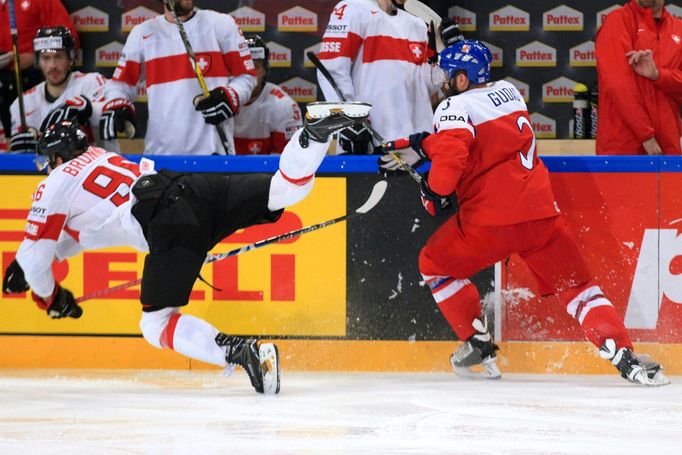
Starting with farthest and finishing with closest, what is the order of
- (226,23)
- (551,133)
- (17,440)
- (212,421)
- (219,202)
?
(551,133) < (226,23) < (219,202) < (212,421) < (17,440)

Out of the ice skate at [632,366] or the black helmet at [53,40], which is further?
the black helmet at [53,40]

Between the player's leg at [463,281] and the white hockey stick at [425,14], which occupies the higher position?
the white hockey stick at [425,14]

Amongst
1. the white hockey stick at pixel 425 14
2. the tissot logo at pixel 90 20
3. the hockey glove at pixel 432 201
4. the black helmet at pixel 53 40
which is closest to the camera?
the hockey glove at pixel 432 201

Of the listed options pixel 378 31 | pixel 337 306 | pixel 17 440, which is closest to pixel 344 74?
pixel 378 31

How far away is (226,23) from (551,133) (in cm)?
196

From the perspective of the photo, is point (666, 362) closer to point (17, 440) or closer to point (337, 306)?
point (337, 306)

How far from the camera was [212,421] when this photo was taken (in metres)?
4.74

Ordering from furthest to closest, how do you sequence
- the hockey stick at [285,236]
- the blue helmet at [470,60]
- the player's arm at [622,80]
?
the player's arm at [622,80]
the hockey stick at [285,236]
the blue helmet at [470,60]

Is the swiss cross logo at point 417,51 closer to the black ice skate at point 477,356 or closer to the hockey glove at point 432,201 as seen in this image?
the hockey glove at point 432,201

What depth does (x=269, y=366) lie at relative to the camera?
17.7 feet

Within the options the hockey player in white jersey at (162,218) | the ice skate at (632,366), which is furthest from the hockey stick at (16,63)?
the ice skate at (632,366)

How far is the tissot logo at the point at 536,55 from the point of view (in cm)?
746

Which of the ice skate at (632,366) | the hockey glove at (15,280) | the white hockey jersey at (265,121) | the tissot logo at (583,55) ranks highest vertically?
the tissot logo at (583,55)

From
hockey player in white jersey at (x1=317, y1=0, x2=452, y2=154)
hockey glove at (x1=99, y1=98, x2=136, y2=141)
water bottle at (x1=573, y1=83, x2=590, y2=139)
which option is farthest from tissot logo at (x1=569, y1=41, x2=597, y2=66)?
hockey glove at (x1=99, y1=98, x2=136, y2=141)
